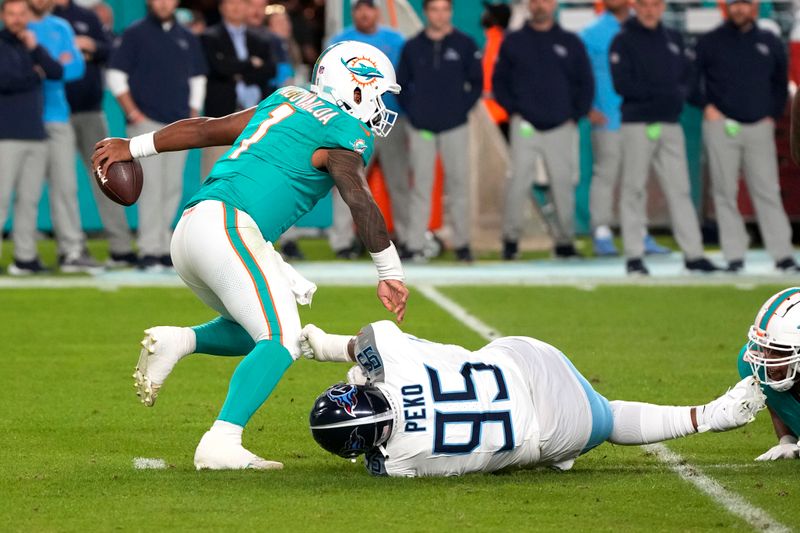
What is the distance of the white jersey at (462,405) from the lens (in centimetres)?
523

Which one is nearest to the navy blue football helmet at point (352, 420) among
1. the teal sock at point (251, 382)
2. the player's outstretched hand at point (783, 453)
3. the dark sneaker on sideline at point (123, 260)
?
the teal sock at point (251, 382)

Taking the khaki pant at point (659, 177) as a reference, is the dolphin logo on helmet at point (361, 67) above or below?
above

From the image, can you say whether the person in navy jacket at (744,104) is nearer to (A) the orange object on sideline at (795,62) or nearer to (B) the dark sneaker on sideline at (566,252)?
(A) the orange object on sideline at (795,62)

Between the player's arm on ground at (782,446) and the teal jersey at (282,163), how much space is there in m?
1.95

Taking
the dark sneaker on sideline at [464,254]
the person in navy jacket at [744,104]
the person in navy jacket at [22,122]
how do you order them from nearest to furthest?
the person in navy jacket at [22,122]
the person in navy jacket at [744,104]
the dark sneaker on sideline at [464,254]

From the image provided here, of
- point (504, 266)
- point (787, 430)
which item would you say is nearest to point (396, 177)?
point (504, 266)

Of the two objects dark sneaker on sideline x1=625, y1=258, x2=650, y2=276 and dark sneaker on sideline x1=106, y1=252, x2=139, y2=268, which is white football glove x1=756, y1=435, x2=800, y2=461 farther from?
dark sneaker on sideline x1=106, y1=252, x2=139, y2=268

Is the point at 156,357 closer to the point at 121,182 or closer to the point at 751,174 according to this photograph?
the point at 121,182

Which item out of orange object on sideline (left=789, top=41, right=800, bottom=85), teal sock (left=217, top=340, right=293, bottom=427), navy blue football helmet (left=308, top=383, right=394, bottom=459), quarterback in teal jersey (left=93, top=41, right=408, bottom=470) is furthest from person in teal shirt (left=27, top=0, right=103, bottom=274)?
navy blue football helmet (left=308, top=383, right=394, bottom=459)

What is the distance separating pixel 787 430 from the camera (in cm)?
590

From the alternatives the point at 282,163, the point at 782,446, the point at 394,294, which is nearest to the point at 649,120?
the point at 782,446

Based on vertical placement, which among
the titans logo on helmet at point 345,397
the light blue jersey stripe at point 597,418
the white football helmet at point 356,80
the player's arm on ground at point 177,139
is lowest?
the light blue jersey stripe at point 597,418

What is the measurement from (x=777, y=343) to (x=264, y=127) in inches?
85.2

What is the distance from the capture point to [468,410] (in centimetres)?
524
